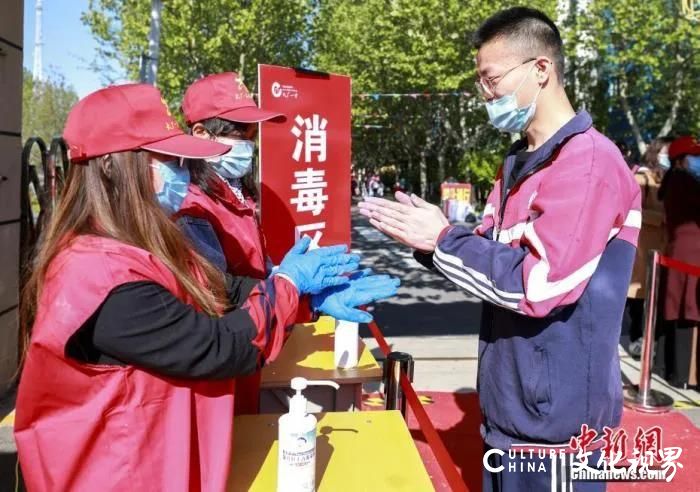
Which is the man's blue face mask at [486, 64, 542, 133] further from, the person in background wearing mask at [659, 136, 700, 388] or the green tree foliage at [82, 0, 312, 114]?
Result: the green tree foliage at [82, 0, 312, 114]

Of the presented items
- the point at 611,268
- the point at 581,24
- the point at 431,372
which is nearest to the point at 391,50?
the point at 581,24

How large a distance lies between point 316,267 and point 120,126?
2.17ft

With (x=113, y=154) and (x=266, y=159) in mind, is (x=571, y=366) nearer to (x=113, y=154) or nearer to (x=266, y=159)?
(x=113, y=154)

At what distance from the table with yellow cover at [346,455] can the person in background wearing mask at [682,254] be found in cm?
341

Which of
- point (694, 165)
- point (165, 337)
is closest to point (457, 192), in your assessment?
point (694, 165)

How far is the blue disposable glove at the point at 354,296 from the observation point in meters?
2.08

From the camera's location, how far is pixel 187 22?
55.5ft

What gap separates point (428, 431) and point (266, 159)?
2031mm

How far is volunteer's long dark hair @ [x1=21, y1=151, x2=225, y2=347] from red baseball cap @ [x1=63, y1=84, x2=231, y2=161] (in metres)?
0.03

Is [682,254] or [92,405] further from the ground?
[682,254]

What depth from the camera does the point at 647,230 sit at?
5254mm

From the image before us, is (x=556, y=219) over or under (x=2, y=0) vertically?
under

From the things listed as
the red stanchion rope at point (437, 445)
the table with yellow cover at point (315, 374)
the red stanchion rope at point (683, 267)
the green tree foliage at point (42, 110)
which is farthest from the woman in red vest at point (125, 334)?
the green tree foliage at point (42, 110)

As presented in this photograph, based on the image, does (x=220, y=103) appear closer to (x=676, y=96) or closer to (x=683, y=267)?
(x=683, y=267)
